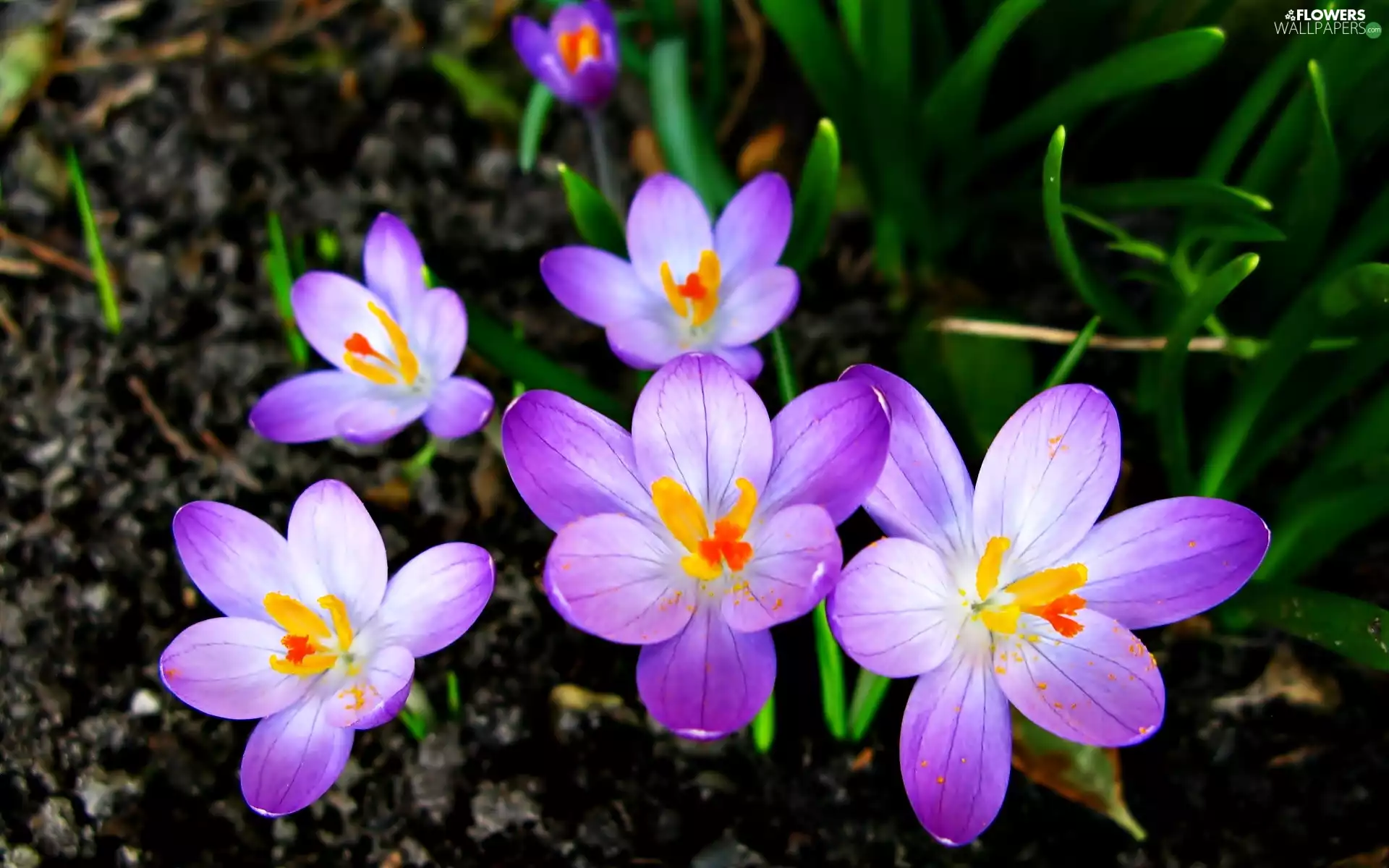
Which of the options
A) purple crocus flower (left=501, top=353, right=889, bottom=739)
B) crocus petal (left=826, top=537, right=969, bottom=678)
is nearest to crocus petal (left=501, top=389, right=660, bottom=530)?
purple crocus flower (left=501, top=353, right=889, bottom=739)

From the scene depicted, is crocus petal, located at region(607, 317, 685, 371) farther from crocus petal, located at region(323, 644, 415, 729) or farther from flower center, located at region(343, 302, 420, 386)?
crocus petal, located at region(323, 644, 415, 729)

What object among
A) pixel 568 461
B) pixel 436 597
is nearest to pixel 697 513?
pixel 568 461

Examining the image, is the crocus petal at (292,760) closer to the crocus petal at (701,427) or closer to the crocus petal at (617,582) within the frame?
the crocus petal at (617,582)

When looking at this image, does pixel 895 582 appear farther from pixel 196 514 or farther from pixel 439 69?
pixel 439 69

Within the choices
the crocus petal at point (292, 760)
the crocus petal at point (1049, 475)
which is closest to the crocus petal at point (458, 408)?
the crocus petal at point (292, 760)

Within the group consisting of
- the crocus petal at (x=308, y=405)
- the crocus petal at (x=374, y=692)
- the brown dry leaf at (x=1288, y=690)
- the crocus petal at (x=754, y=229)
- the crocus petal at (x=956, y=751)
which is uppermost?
the crocus petal at (x=754, y=229)

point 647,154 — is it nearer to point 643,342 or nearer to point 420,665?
point 643,342

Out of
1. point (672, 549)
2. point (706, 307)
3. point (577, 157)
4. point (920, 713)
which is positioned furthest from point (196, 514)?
point (577, 157)
